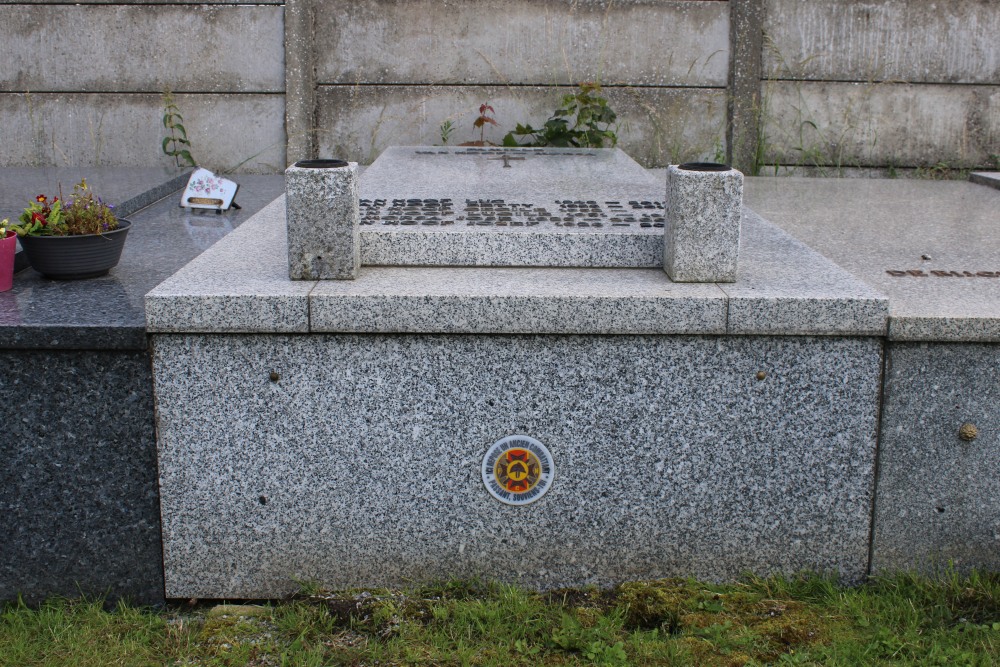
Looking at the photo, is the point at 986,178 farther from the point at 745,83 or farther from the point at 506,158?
the point at 506,158

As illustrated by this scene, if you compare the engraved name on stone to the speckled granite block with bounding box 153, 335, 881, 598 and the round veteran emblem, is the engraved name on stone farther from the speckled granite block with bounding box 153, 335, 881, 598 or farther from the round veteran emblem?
the round veteran emblem

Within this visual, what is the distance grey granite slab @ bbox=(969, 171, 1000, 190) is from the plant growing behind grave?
222 cm

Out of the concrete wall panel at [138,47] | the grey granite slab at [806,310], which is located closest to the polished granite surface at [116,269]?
the concrete wall panel at [138,47]

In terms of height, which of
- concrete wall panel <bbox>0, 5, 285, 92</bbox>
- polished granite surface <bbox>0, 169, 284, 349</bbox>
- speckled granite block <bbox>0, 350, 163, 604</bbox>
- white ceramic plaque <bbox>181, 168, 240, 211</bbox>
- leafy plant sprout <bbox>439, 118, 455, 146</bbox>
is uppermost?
concrete wall panel <bbox>0, 5, 285, 92</bbox>

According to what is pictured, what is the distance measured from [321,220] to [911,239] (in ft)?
8.56

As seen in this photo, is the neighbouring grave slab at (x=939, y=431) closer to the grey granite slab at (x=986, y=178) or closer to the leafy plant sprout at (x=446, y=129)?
the grey granite slab at (x=986, y=178)

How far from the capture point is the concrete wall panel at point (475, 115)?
6.74m

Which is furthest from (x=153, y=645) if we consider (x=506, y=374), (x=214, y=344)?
(x=506, y=374)

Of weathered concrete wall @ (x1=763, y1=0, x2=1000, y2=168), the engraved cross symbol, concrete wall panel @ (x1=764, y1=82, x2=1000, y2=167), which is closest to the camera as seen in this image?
the engraved cross symbol

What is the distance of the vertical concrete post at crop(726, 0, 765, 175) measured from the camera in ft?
22.0

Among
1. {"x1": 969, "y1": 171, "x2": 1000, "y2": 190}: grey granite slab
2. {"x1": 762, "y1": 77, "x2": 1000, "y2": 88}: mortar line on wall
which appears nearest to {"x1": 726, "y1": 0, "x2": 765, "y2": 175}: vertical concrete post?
{"x1": 762, "y1": 77, "x2": 1000, "y2": 88}: mortar line on wall

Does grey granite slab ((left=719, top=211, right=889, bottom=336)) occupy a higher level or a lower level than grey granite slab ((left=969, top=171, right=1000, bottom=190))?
lower

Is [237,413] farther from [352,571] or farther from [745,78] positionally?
[745,78]

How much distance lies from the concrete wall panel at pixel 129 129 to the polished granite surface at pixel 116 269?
437 millimetres
